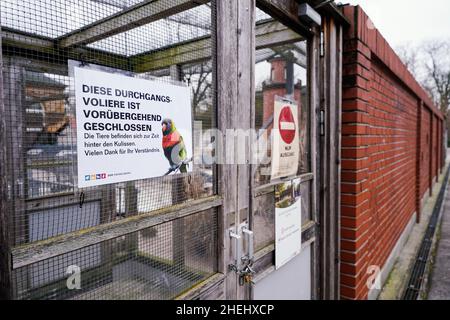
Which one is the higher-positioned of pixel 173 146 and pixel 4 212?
pixel 173 146

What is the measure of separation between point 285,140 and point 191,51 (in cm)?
96

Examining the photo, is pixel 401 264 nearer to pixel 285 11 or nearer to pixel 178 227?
pixel 285 11

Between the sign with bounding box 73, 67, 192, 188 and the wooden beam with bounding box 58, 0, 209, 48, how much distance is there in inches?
3.9

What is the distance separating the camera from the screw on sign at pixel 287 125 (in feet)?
6.88

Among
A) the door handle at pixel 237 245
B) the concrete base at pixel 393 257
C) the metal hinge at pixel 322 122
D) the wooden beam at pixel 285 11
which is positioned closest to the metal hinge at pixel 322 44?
the wooden beam at pixel 285 11

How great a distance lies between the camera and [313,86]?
2475mm

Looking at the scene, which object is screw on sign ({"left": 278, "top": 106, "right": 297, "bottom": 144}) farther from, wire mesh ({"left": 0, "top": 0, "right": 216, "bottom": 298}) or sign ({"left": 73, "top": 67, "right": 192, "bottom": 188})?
wire mesh ({"left": 0, "top": 0, "right": 216, "bottom": 298})

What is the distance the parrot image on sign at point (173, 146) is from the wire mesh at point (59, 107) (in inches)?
4.6

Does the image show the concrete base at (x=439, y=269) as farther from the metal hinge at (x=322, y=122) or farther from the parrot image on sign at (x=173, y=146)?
the parrot image on sign at (x=173, y=146)

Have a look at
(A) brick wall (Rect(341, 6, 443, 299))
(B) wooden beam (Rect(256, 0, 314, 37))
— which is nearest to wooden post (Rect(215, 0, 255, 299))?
(B) wooden beam (Rect(256, 0, 314, 37))

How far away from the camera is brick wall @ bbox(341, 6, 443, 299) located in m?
2.73

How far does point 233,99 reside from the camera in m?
1.69

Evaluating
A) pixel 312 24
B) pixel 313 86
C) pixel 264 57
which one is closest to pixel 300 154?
pixel 313 86

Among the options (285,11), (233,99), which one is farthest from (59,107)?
(285,11)
